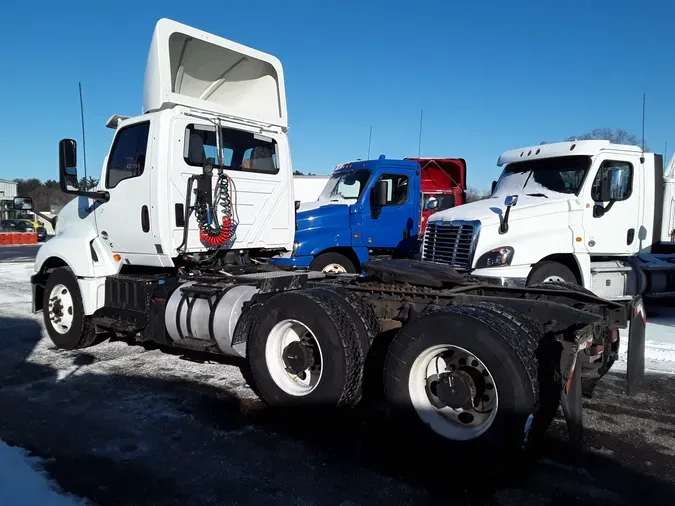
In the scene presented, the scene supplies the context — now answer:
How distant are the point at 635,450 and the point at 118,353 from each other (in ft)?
18.8

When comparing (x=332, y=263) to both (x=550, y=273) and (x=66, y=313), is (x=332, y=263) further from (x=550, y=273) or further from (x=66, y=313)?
(x=66, y=313)

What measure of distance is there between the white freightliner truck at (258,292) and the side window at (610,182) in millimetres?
3374

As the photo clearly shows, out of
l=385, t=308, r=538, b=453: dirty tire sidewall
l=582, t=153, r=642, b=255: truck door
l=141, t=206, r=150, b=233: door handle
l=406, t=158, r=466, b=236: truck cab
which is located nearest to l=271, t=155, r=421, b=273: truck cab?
l=406, t=158, r=466, b=236: truck cab

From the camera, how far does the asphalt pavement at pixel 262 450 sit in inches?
130

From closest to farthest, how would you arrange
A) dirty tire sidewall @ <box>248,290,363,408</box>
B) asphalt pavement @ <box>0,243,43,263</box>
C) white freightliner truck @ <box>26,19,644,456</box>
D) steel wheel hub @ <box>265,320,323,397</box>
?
white freightliner truck @ <box>26,19,644,456</box> → dirty tire sidewall @ <box>248,290,363,408</box> → steel wheel hub @ <box>265,320,323,397</box> → asphalt pavement @ <box>0,243,43,263</box>

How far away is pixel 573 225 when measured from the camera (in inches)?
303

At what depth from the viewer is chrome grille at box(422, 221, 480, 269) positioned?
7414 mm

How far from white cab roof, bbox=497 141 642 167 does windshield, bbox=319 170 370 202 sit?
8.84 ft

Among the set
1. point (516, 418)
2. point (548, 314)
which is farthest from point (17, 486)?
point (548, 314)

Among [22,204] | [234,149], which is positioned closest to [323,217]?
[234,149]

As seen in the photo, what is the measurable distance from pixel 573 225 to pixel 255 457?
592cm

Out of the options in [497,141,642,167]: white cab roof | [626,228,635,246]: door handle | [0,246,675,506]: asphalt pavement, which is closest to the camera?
[0,246,675,506]: asphalt pavement

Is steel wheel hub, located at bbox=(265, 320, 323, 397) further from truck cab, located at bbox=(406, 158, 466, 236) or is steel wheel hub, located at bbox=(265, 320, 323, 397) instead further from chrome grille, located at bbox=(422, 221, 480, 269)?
truck cab, located at bbox=(406, 158, 466, 236)

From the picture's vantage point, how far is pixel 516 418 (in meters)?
3.31
